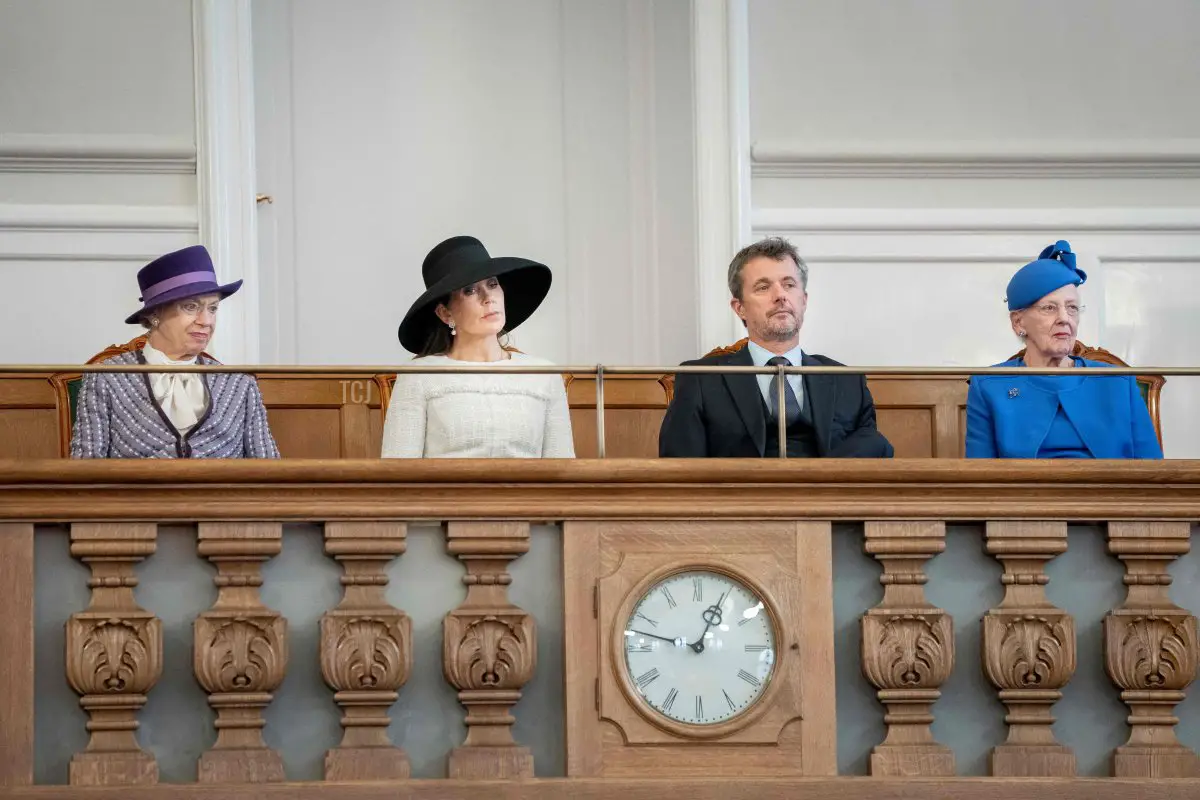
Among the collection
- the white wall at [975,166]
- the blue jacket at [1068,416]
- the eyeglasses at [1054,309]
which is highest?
the white wall at [975,166]

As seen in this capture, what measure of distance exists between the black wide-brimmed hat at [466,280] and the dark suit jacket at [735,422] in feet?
1.43

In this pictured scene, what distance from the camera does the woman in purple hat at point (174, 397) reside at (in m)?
3.86

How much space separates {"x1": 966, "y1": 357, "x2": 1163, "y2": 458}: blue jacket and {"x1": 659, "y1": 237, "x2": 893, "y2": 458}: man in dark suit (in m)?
0.26

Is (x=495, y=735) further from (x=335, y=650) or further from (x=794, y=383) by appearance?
(x=794, y=383)

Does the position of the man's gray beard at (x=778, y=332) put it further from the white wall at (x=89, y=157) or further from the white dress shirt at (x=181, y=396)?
the white wall at (x=89, y=157)

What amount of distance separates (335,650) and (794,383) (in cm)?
125

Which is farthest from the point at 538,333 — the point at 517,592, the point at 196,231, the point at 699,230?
the point at 517,592

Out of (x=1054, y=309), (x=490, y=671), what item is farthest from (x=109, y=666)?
(x=1054, y=309)

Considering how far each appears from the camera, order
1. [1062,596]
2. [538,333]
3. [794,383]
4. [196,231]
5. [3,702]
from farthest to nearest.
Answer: [538,333] → [196,231] → [794,383] → [1062,596] → [3,702]

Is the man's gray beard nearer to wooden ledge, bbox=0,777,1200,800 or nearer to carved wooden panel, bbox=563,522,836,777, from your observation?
carved wooden panel, bbox=563,522,836,777

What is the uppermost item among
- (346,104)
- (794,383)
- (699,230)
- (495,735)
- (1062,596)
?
(346,104)

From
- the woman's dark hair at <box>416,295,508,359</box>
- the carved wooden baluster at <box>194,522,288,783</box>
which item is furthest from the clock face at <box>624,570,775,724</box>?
the woman's dark hair at <box>416,295,508,359</box>

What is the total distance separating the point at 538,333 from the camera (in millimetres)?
5836

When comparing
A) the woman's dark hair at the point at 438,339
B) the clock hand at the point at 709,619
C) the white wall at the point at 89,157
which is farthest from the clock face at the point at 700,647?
the white wall at the point at 89,157
